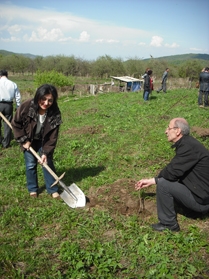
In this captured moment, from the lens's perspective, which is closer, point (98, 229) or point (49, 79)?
point (98, 229)

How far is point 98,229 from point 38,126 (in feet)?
5.93

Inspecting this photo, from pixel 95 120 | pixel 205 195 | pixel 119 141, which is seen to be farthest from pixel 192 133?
pixel 205 195

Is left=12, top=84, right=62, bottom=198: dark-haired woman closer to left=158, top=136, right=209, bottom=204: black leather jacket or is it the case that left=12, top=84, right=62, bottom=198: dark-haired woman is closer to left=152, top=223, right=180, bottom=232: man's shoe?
left=152, top=223, right=180, bottom=232: man's shoe

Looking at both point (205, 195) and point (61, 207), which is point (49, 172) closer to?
point (61, 207)

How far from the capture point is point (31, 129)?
3967 millimetres

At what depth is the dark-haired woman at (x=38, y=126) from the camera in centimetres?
379

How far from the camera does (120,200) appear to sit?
13.3 ft

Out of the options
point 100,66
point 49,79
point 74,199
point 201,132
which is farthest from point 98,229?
point 100,66

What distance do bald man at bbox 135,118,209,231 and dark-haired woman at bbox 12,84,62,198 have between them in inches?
70.9

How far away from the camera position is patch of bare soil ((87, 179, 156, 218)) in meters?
3.84

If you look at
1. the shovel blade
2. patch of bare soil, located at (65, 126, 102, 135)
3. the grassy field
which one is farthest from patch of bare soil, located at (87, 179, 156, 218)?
patch of bare soil, located at (65, 126, 102, 135)

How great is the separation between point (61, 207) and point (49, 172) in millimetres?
575

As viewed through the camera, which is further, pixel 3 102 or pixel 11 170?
pixel 3 102

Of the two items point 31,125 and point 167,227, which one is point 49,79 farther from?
point 167,227
